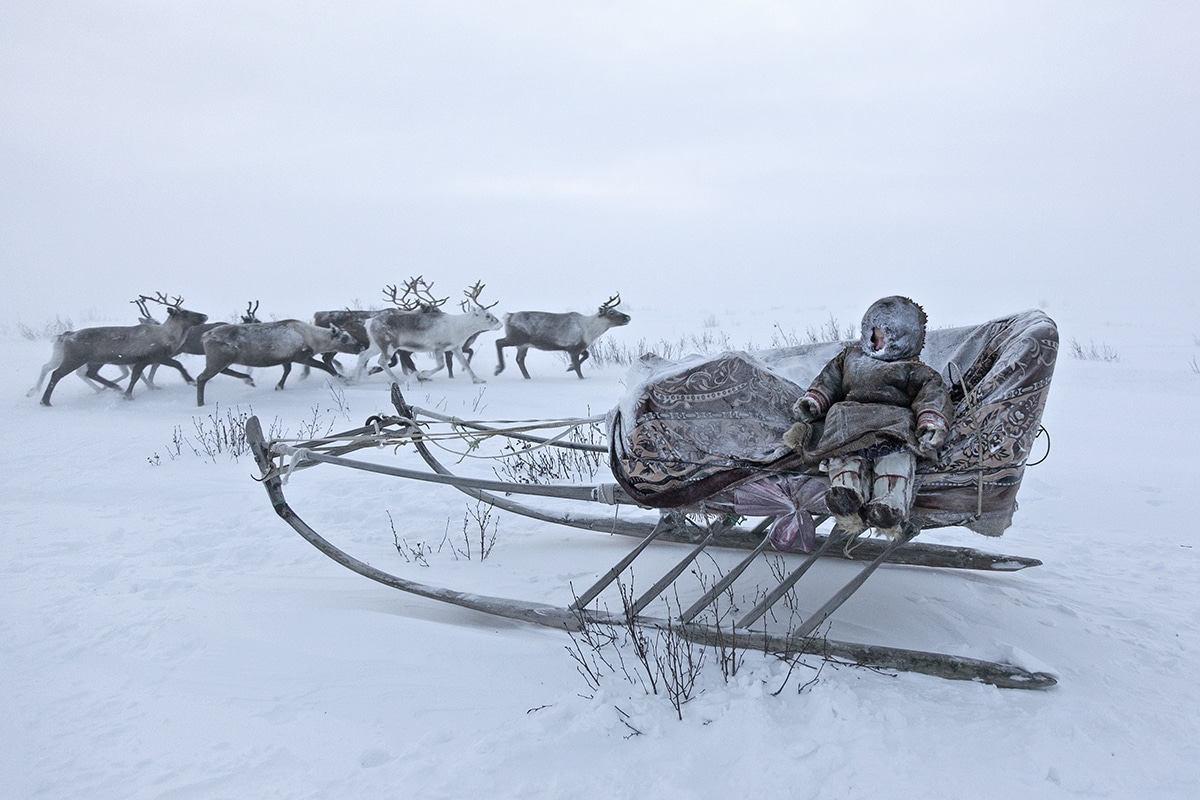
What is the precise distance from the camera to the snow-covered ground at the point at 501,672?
8.85ft

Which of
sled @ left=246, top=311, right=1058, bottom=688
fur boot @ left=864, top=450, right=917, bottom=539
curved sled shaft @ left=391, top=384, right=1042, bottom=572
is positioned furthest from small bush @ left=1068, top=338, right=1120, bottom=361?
fur boot @ left=864, top=450, right=917, bottom=539

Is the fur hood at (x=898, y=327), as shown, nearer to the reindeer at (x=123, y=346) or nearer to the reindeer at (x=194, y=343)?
the reindeer at (x=123, y=346)

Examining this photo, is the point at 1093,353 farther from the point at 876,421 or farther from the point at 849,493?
the point at 849,493

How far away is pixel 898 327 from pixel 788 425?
2.32 feet

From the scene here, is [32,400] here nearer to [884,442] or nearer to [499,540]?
[499,540]

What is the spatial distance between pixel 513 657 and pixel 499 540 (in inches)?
79.1

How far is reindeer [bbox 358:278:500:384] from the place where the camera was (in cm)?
1330

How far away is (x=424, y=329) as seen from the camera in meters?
13.5

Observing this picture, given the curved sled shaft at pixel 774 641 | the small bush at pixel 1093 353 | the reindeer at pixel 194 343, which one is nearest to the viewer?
the curved sled shaft at pixel 774 641

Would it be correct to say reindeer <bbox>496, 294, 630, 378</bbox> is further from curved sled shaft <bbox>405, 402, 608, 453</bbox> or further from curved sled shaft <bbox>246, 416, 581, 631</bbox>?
curved sled shaft <bbox>246, 416, 581, 631</bbox>

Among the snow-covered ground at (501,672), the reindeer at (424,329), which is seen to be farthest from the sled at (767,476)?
the reindeer at (424,329)

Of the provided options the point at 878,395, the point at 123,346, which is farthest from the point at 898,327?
the point at 123,346

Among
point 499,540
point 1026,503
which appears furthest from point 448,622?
point 1026,503

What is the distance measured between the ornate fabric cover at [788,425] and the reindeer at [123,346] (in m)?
10.5
